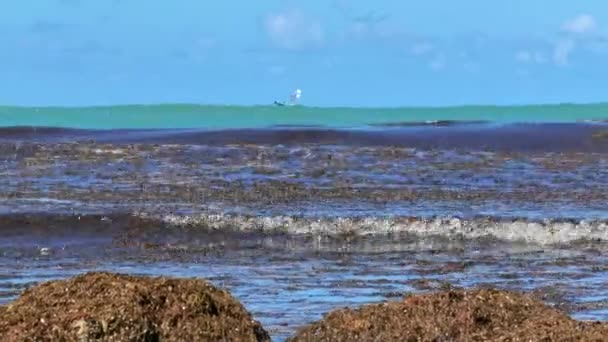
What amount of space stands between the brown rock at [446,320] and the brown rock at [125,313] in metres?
0.50

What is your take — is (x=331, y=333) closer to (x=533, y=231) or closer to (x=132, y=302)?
(x=132, y=302)

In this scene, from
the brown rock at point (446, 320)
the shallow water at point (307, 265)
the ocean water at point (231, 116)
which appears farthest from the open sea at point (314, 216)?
the ocean water at point (231, 116)

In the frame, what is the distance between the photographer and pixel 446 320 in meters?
8.12

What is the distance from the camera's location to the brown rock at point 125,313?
24.7ft

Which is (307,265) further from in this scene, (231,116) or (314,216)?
(231,116)

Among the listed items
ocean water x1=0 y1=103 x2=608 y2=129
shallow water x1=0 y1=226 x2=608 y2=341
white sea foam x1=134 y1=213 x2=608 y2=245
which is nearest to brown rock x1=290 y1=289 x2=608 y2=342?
shallow water x1=0 y1=226 x2=608 y2=341

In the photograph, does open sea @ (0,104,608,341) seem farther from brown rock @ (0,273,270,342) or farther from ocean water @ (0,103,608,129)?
ocean water @ (0,103,608,129)

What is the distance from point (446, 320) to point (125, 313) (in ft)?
6.67

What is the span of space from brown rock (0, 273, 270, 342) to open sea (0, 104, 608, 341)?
1.07 m

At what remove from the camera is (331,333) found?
8.10 m

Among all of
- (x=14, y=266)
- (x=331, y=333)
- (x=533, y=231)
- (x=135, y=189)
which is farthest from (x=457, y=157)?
(x=331, y=333)

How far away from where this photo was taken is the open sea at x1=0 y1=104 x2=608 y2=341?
12.2 meters

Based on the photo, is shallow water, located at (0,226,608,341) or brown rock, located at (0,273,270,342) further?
shallow water, located at (0,226,608,341)

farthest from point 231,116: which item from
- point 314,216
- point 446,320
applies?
point 446,320
